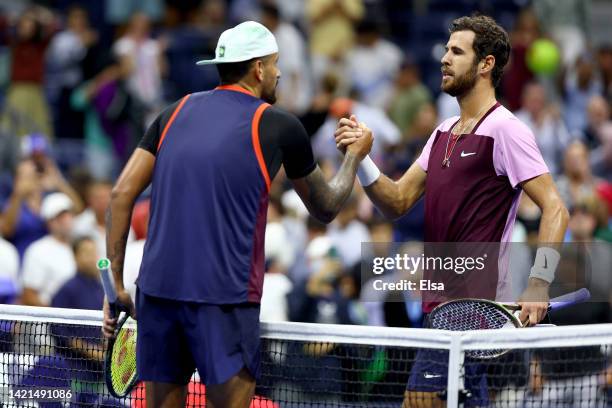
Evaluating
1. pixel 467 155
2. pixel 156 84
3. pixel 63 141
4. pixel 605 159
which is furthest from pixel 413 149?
pixel 467 155

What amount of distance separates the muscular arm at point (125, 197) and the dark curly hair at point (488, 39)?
167 cm

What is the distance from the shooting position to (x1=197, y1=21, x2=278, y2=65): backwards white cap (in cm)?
551

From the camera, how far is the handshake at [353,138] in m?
6.05

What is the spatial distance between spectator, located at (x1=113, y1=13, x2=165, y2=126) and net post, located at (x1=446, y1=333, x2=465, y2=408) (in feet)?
35.4

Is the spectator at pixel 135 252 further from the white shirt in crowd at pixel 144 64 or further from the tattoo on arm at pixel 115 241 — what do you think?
the white shirt in crowd at pixel 144 64

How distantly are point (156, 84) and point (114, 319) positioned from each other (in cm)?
1077

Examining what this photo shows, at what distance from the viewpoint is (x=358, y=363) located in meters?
7.83

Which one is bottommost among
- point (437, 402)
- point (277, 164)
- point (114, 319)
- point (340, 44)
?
point (437, 402)

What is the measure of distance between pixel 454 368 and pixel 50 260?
615 centimetres

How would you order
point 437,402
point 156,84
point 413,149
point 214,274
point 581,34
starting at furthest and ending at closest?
point 581,34 < point 156,84 < point 413,149 < point 437,402 < point 214,274

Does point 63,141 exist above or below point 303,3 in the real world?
below

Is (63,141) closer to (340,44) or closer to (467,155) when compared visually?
(340,44)

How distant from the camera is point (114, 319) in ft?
19.0

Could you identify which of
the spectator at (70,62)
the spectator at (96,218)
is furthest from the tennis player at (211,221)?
the spectator at (70,62)
